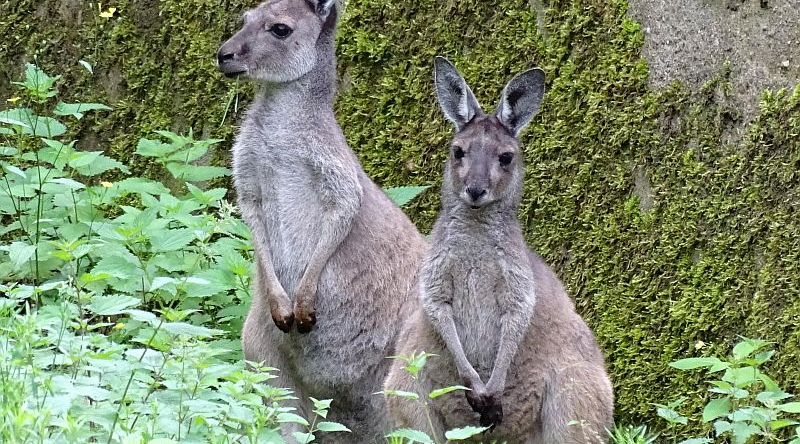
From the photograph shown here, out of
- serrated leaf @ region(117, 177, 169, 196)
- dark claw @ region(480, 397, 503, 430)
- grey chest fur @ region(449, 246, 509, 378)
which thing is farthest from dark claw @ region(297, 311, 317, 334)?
serrated leaf @ region(117, 177, 169, 196)

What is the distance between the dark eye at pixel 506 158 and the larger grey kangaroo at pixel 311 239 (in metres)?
0.97

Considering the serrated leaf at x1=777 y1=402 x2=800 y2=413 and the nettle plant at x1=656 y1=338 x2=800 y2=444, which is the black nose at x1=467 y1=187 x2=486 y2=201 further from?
the serrated leaf at x1=777 y1=402 x2=800 y2=413

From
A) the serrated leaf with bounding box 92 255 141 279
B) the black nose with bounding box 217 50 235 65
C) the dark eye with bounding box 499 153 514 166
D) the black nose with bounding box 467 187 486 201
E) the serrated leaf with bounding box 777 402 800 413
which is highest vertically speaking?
the black nose with bounding box 217 50 235 65

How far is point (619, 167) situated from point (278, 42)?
5.71ft

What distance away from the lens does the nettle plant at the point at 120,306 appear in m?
4.27

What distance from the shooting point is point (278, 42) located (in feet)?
21.0

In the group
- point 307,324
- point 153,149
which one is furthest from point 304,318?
point 153,149

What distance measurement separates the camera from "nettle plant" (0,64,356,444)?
427 centimetres

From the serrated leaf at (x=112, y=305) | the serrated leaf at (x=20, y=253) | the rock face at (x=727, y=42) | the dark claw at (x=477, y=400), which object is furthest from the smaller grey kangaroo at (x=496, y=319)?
the serrated leaf at (x=20, y=253)

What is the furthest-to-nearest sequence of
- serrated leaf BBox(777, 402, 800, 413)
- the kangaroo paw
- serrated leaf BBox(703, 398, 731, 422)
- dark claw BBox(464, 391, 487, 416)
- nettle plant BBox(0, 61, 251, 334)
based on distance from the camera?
nettle plant BBox(0, 61, 251, 334), the kangaroo paw, dark claw BBox(464, 391, 487, 416), serrated leaf BBox(703, 398, 731, 422), serrated leaf BBox(777, 402, 800, 413)

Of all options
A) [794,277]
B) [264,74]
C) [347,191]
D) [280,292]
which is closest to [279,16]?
Answer: [264,74]

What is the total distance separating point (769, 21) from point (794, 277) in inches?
46.4

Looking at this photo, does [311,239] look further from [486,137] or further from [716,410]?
[716,410]

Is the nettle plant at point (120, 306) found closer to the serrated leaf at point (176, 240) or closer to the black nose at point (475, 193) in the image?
the serrated leaf at point (176, 240)
